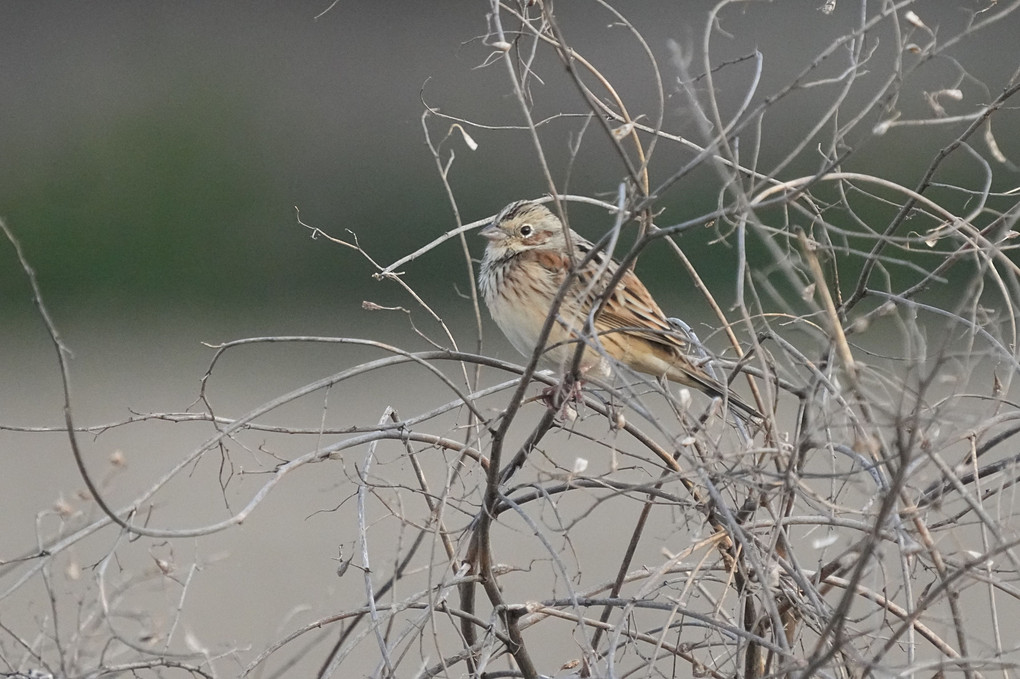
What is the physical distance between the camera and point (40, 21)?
17.1 m

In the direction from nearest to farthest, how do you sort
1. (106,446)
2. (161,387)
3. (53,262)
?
(106,446), (161,387), (53,262)

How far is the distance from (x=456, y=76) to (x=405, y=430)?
13043mm

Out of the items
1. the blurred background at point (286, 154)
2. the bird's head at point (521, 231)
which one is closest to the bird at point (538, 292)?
the bird's head at point (521, 231)

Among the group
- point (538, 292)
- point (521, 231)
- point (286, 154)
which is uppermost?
point (286, 154)

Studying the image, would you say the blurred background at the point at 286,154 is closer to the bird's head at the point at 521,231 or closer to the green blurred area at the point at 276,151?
the green blurred area at the point at 276,151

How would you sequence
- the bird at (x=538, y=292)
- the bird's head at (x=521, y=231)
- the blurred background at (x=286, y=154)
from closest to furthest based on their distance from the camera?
the bird at (x=538, y=292) → the bird's head at (x=521, y=231) → the blurred background at (x=286, y=154)

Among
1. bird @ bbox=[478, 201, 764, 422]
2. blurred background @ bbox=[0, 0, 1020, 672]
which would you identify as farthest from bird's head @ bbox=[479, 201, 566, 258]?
blurred background @ bbox=[0, 0, 1020, 672]

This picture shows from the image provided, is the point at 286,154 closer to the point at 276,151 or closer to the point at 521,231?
the point at 276,151

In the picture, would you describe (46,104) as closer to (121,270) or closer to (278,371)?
(121,270)

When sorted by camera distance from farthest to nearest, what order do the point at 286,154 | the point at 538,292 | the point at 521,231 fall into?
1. the point at 286,154
2. the point at 521,231
3. the point at 538,292

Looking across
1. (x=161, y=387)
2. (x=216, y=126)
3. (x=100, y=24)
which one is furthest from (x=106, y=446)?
(x=100, y=24)

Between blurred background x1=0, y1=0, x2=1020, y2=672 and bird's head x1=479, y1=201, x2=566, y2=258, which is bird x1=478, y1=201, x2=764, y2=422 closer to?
bird's head x1=479, y1=201, x2=566, y2=258

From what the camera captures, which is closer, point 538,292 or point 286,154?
point 538,292

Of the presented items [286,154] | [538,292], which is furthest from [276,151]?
[538,292]
